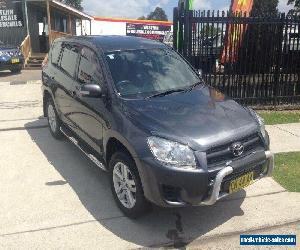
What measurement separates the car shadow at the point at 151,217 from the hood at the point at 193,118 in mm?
974

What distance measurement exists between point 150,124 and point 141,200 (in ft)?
2.60

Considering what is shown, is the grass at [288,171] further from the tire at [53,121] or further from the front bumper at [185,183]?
the tire at [53,121]

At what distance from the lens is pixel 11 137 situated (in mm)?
7344

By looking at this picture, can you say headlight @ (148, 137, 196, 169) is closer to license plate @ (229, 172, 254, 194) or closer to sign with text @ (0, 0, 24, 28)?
license plate @ (229, 172, 254, 194)

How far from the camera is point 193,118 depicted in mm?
4125

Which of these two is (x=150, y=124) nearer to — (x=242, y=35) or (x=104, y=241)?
(x=104, y=241)

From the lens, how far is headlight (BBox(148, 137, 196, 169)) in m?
3.70

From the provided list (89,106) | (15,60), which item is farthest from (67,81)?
(15,60)

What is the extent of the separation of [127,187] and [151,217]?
1.44 feet

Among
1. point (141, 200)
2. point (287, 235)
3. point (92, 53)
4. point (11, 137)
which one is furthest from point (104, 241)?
point (11, 137)

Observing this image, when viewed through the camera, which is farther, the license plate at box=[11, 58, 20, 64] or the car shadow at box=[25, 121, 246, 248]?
the license plate at box=[11, 58, 20, 64]

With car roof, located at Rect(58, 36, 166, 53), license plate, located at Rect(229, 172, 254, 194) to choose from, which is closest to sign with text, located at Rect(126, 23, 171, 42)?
car roof, located at Rect(58, 36, 166, 53)

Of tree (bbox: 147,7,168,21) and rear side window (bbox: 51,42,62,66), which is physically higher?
tree (bbox: 147,7,168,21)

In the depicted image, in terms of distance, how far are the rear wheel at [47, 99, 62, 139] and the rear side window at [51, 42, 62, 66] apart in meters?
0.71
